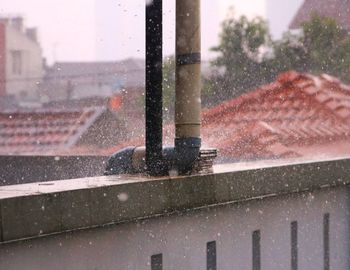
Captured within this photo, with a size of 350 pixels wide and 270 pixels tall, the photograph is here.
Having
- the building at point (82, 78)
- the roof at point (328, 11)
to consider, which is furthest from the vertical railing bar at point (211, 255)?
the building at point (82, 78)

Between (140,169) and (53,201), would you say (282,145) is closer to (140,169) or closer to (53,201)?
(140,169)

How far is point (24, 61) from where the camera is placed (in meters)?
→ 48.4

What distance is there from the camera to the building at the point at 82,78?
4538cm

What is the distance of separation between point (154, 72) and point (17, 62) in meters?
45.3

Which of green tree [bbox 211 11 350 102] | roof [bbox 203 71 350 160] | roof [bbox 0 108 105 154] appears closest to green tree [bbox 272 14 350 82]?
green tree [bbox 211 11 350 102]

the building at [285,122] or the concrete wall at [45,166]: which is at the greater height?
the building at [285,122]

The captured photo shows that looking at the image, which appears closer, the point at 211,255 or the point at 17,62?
the point at 211,255

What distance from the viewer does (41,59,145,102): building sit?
149 ft

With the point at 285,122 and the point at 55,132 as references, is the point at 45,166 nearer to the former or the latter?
the point at 55,132

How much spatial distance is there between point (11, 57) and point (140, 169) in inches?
1778

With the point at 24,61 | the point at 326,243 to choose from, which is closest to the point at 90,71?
the point at 24,61

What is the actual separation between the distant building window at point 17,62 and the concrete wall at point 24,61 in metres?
0.16

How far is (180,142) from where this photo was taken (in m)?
4.29

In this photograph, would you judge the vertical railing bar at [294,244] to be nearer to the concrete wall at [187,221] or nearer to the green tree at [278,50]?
the concrete wall at [187,221]
